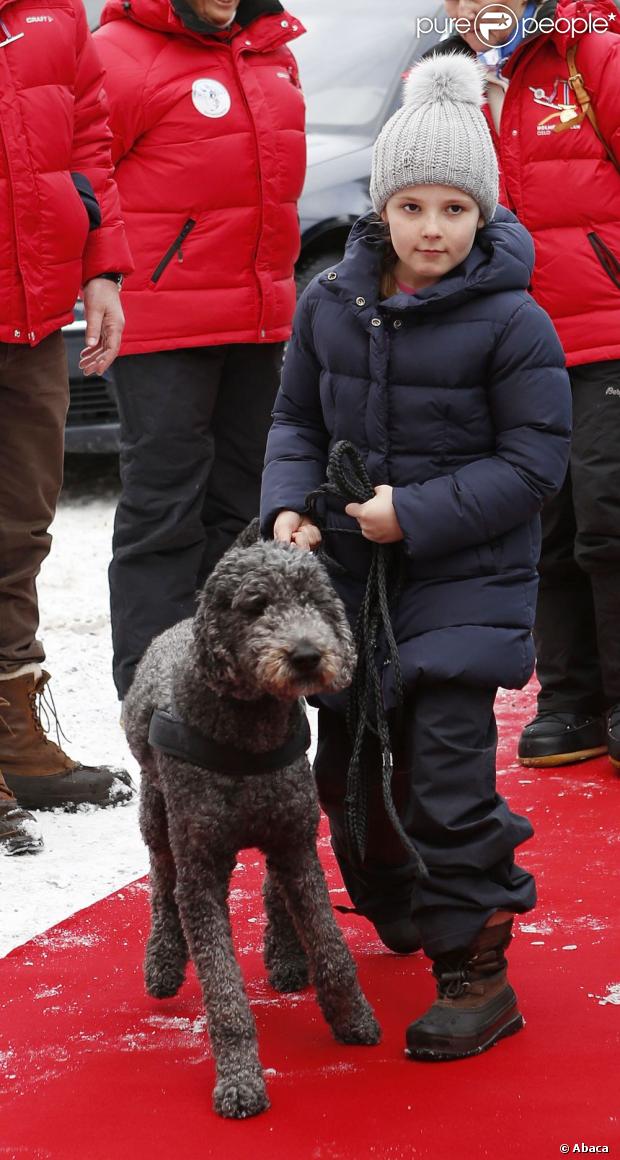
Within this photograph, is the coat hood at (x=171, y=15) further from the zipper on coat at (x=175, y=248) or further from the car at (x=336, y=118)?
the car at (x=336, y=118)

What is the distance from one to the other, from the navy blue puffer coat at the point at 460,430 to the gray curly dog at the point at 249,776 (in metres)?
0.31

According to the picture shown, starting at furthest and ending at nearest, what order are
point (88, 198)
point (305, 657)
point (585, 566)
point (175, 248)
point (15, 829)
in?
point (175, 248) → point (585, 566) → point (88, 198) → point (15, 829) → point (305, 657)

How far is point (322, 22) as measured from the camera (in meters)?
9.14

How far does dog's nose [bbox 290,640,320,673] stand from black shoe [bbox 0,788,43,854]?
1867 mm

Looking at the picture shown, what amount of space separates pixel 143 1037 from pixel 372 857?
0.64 metres

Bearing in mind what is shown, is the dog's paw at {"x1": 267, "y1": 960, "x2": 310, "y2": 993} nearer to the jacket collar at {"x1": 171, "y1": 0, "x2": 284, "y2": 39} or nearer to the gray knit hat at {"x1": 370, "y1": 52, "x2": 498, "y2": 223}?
the gray knit hat at {"x1": 370, "y1": 52, "x2": 498, "y2": 223}

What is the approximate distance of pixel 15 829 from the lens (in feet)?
14.4

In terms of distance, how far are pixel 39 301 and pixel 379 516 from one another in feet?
5.28

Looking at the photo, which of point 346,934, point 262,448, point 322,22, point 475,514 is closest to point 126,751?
point 262,448

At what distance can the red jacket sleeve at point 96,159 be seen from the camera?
4492 mm

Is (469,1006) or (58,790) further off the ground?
(469,1006)

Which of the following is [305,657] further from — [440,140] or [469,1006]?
[440,140]

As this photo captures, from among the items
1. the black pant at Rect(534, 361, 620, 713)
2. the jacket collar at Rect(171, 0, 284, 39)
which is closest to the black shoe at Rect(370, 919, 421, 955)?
the black pant at Rect(534, 361, 620, 713)

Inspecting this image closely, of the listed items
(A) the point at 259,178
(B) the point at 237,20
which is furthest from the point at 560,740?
(B) the point at 237,20
